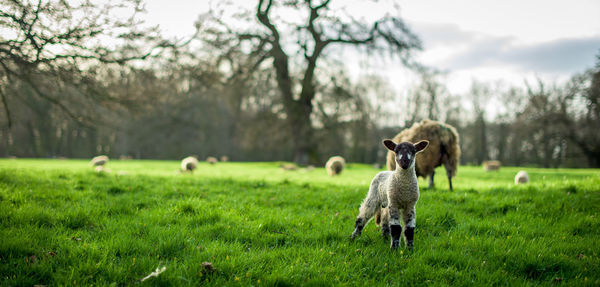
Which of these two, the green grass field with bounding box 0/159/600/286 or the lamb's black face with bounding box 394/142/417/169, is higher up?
the lamb's black face with bounding box 394/142/417/169

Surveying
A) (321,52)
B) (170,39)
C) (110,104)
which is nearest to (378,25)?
(321,52)

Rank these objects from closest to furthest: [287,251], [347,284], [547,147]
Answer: [347,284] < [287,251] < [547,147]

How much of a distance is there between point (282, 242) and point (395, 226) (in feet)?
5.18

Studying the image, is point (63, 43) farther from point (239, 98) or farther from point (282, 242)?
point (239, 98)

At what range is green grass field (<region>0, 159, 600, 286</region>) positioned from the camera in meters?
2.97

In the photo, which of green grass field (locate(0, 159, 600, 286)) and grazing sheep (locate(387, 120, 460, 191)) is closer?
green grass field (locate(0, 159, 600, 286))

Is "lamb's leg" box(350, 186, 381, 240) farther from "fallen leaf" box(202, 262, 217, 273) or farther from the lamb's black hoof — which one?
"fallen leaf" box(202, 262, 217, 273)

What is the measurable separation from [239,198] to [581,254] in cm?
580

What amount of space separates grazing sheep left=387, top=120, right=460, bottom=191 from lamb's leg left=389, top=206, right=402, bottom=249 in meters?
4.50

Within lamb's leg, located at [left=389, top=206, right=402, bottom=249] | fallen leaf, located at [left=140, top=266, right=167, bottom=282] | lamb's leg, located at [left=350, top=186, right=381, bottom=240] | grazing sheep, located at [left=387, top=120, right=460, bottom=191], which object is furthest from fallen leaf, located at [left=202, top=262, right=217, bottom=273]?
grazing sheep, located at [left=387, top=120, right=460, bottom=191]

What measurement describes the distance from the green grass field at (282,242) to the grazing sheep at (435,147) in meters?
1.69

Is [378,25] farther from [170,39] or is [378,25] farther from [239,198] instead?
[239,198]

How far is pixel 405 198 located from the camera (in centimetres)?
368

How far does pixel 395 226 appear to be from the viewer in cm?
371
